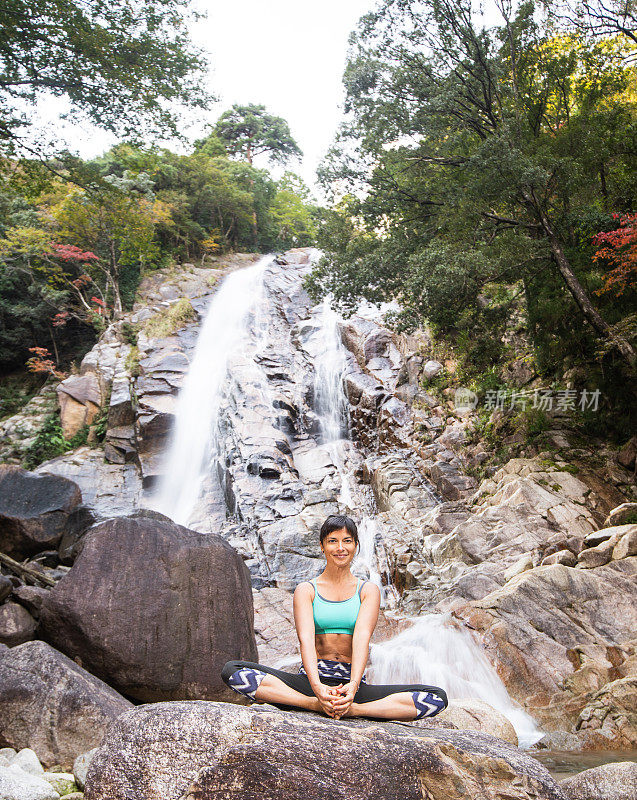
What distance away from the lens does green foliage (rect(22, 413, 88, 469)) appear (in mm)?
17375

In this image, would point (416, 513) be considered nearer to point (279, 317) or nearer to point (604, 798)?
point (604, 798)

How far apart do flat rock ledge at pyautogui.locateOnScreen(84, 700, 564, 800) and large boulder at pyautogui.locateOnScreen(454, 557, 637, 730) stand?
465 centimetres

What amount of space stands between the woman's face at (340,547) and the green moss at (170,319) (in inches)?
752

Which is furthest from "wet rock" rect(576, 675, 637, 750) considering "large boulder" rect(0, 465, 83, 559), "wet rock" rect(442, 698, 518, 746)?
"large boulder" rect(0, 465, 83, 559)

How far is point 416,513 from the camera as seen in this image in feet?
40.4

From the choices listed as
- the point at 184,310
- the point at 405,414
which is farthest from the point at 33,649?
the point at 184,310

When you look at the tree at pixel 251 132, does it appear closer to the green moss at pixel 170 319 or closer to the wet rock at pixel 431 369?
the green moss at pixel 170 319

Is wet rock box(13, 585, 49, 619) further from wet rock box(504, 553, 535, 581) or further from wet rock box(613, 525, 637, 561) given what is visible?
wet rock box(613, 525, 637, 561)

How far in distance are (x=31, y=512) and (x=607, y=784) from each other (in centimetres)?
913

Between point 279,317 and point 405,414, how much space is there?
29.9 feet

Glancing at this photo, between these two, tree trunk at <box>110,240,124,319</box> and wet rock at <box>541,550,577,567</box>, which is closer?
wet rock at <box>541,550,577,567</box>

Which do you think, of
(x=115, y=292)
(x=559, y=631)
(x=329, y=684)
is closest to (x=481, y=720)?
(x=559, y=631)

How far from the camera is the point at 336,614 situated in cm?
283

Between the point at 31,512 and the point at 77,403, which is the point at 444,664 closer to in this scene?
the point at 31,512
